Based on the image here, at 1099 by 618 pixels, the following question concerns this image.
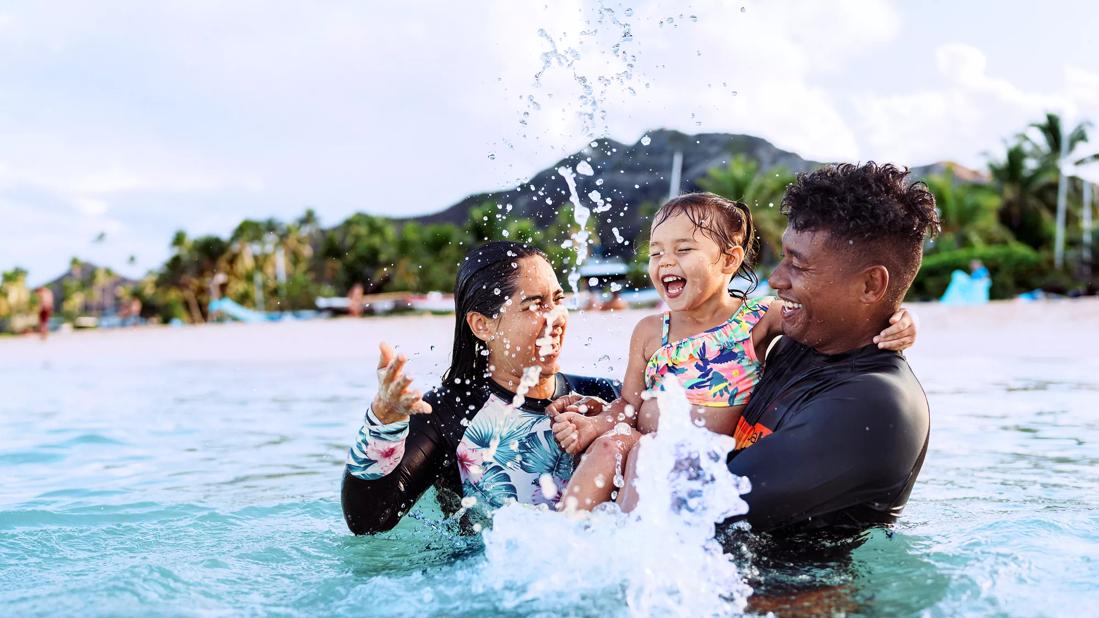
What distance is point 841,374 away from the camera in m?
3.20

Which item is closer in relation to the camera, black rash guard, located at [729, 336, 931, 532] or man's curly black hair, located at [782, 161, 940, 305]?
black rash guard, located at [729, 336, 931, 532]

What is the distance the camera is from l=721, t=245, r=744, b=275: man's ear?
13.1 ft

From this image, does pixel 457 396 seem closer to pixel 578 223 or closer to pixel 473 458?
pixel 473 458

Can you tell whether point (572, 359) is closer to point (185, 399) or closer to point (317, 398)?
point (317, 398)

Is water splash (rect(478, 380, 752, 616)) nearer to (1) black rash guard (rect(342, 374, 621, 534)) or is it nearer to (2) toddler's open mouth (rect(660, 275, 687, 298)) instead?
(1) black rash guard (rect(342, 374, 621, 534))

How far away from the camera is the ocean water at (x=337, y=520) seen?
3418 millimetres

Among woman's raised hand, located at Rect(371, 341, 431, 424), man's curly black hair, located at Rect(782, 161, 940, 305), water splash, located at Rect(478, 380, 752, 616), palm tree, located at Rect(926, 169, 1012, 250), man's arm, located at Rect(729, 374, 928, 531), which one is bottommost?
water splash, located at Rect(478, 380, 752, 616)

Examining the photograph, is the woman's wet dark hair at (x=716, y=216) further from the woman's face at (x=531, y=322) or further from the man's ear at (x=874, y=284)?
the man's ear at (x=874, y=284)

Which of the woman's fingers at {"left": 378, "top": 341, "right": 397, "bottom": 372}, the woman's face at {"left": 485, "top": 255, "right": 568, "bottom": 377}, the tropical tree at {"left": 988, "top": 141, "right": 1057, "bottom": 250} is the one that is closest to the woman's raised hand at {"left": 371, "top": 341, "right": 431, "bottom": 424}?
the woman's fingers at {"left": 378, "top": 341, "right": 397, "bottom": 372}

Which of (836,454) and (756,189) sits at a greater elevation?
(756,189)

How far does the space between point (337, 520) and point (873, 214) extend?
333 cm

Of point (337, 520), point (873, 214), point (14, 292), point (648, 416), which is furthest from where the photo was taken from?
point (14, 292)

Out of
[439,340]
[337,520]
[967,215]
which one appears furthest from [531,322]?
[967,215]

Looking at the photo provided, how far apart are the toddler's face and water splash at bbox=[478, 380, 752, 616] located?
0.52 meters
